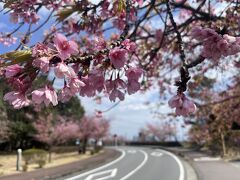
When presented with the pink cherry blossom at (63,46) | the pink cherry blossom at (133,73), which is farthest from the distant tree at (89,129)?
the pink cherry blossom at (63,46)

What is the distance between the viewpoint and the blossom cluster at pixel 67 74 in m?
2.89

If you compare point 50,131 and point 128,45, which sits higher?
point 50,131

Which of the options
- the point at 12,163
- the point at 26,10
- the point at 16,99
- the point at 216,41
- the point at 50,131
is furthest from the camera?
the point at 50,131

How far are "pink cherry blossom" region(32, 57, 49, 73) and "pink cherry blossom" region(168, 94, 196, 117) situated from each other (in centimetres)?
94

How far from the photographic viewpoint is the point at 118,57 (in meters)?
3.14

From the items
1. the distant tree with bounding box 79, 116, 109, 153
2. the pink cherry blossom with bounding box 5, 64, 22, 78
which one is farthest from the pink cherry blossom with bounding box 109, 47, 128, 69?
the distant tree with bounding box 79, 116, 109, 153

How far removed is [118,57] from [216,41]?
0.68 metres

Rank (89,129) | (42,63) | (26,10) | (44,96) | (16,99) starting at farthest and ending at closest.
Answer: (89,129), (26,10), (16,99), (44,96), (42,63)

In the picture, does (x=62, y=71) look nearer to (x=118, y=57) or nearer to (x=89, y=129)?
(x=118, y=57)

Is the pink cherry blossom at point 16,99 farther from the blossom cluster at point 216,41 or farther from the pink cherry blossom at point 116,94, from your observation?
the blossom cluster at point 216,41

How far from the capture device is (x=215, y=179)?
19406 mm

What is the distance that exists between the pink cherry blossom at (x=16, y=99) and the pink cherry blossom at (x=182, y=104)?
0.98 m

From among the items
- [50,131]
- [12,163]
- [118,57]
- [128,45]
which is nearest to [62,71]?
[118,57]

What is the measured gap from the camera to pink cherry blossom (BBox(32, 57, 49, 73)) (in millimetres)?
2822
